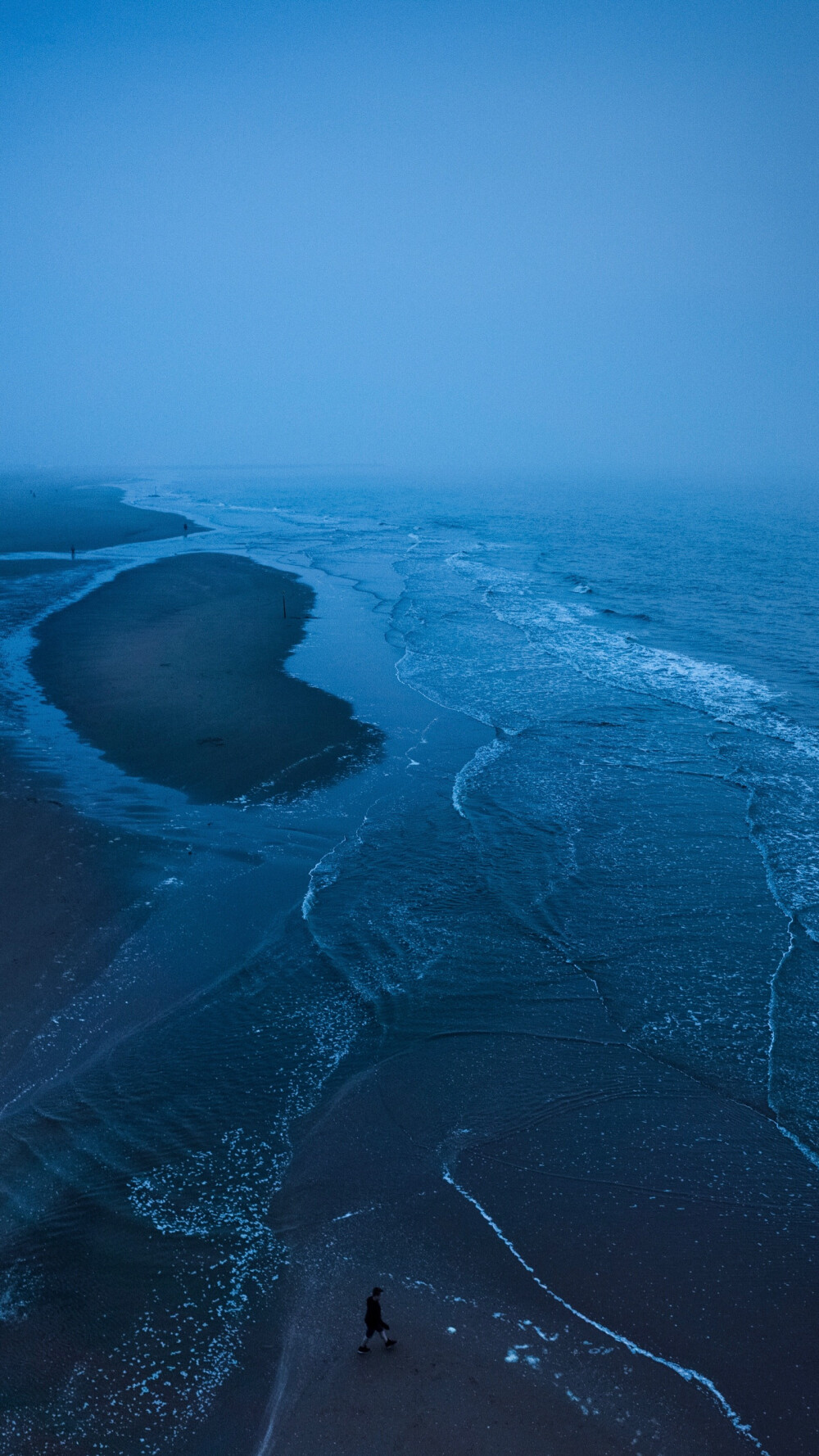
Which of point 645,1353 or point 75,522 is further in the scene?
point 75,522

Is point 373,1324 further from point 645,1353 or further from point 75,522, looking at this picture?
point 75,522

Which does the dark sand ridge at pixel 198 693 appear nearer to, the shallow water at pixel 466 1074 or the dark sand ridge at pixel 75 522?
the shallow water at pixel 466 1074

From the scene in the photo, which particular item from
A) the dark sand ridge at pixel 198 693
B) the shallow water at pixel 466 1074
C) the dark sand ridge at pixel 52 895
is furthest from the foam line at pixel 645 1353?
the dark sand ridge at pixel 198 693

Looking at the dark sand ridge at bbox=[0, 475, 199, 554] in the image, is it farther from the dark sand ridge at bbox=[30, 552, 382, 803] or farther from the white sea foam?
the white sea foam

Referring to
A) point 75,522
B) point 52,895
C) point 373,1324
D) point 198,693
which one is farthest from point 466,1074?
point 75,522

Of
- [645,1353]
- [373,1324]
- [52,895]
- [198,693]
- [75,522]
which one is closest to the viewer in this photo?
[373,1324]

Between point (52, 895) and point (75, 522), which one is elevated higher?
point (75, 522)
